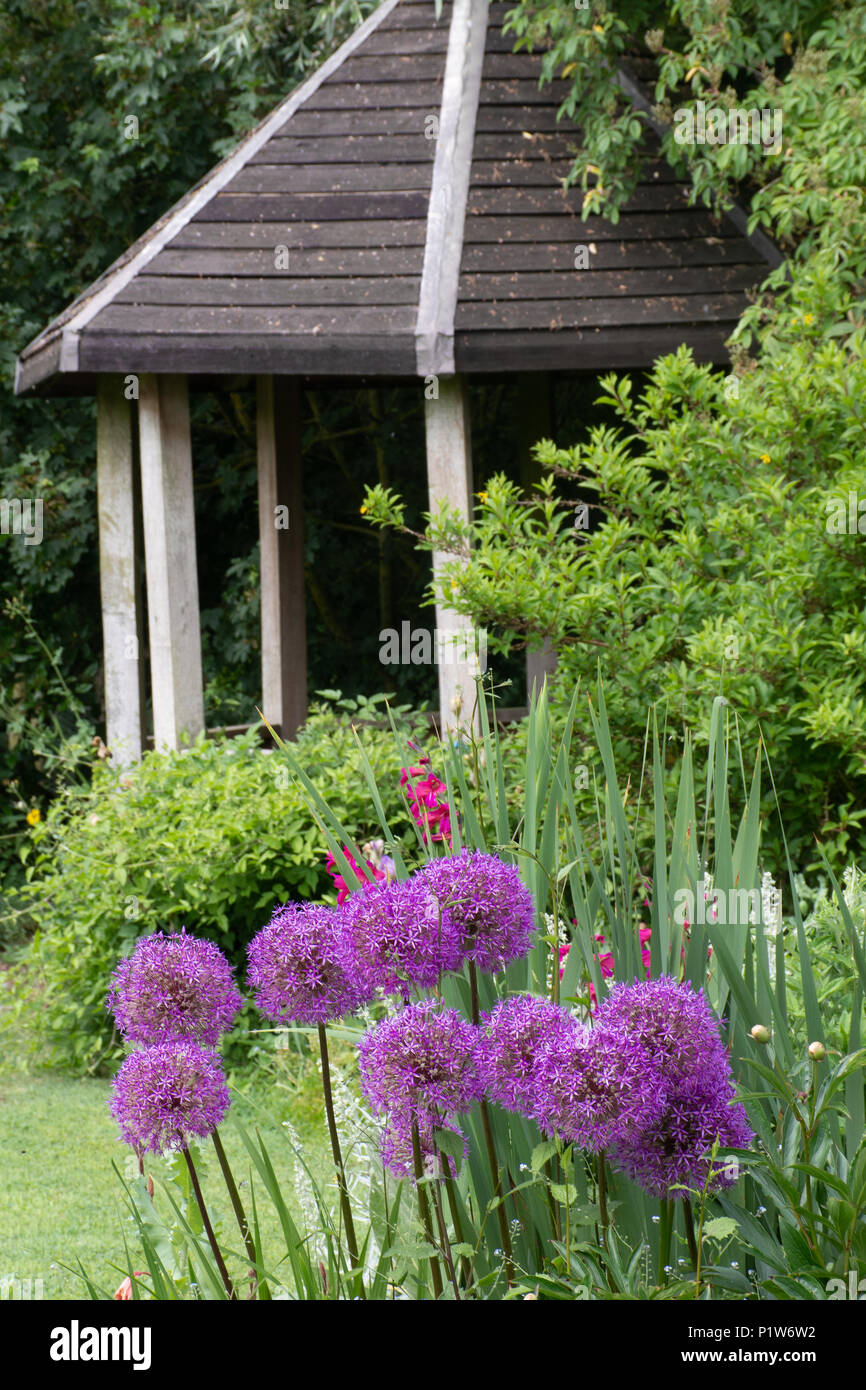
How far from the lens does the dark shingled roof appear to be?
6109mm

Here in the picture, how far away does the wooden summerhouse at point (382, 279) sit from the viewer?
612 cm

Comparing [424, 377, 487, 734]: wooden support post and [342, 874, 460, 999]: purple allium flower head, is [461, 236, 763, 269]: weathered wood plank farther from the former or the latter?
[342, 874, 460, 999]: purple allium flower head

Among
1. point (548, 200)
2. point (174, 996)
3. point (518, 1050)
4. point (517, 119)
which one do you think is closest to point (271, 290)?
point (548, 200)

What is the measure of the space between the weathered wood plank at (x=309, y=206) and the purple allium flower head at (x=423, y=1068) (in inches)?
239

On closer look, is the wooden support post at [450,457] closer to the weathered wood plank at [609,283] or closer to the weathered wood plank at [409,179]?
the weathered wood plank at [609,283]

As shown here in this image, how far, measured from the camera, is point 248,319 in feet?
20.4

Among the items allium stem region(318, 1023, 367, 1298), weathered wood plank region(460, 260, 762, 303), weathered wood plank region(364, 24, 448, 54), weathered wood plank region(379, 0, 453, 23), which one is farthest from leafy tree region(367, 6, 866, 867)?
weathered wood plank region(379, 0, 453, 23)

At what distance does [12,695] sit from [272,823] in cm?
533

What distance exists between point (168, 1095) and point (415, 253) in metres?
5.74

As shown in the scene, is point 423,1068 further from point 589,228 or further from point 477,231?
point 589,228

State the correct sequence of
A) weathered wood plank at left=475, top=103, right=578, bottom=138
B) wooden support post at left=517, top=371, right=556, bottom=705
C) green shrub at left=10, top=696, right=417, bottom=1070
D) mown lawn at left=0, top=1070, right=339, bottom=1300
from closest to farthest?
mown lawn at left=0, top=1070, right=339, bottom=1300 → green shrub at left=10, top=696, right=417, bottom=1070 → weathered wood plank at left=475, top=103, right=578, bottom=138 → wooden support post at left=517, top=371, right=556, bottom=705

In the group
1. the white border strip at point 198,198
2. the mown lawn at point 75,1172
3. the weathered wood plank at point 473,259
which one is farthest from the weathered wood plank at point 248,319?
the mown lawn at point 75,1172

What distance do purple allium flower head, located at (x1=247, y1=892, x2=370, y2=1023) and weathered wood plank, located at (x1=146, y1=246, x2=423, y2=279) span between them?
5.50 meters
